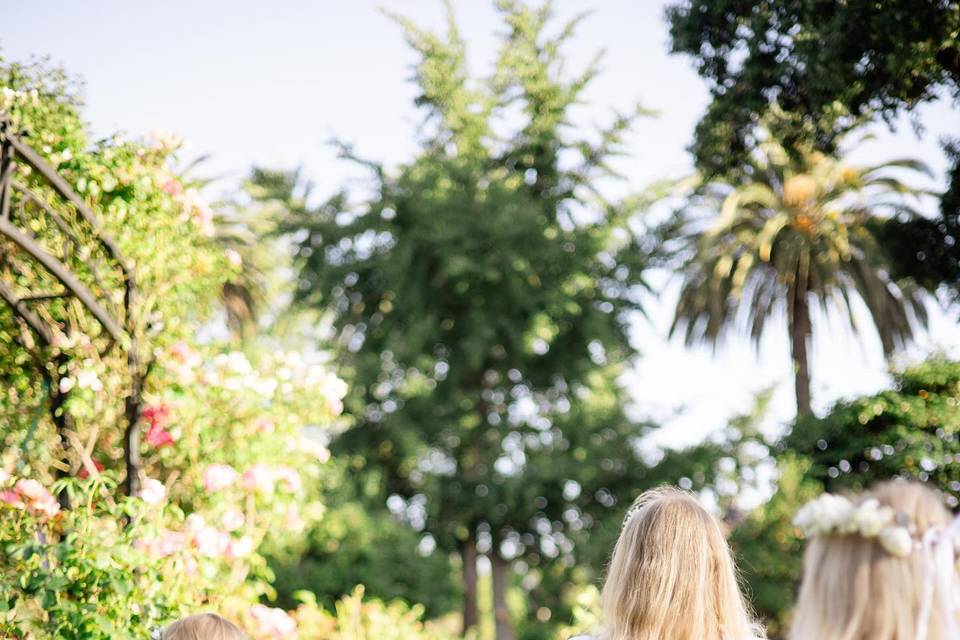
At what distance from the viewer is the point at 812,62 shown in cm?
971

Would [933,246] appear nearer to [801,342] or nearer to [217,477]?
[801,342]

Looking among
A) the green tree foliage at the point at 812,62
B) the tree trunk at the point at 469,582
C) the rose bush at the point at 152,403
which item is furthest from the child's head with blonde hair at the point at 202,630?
the tree trunk at the point at 469,582

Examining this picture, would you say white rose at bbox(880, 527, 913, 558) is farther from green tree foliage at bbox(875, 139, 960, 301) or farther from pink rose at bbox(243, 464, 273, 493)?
green tree foliage at bbox(875, 139, 960, 301)

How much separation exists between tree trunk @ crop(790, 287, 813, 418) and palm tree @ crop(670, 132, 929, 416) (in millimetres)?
17

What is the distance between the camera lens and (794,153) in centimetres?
1166

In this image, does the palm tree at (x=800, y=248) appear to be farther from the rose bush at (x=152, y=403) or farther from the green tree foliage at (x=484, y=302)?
the rose bush at (x=152, y=403)

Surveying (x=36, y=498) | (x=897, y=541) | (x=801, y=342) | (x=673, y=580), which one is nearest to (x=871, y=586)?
(x=897, y=541)

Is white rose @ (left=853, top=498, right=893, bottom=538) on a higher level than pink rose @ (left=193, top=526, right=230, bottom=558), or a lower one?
lower

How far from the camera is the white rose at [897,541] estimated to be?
1682mm

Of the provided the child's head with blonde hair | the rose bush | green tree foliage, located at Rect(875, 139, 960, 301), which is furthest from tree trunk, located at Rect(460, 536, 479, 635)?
the child's head with blonde hair

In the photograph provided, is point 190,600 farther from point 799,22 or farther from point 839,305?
point 839,305

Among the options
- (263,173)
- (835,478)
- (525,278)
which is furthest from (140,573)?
(263,173)

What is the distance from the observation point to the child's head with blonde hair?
95.3 inches

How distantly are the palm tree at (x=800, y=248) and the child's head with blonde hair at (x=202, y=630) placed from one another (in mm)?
14855
